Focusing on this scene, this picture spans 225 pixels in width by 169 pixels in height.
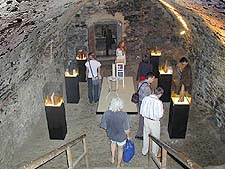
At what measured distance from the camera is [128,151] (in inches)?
246

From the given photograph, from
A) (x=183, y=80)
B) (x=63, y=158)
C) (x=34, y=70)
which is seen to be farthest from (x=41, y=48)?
(x=183, y=80)

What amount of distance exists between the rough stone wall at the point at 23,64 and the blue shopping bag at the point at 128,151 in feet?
7.50

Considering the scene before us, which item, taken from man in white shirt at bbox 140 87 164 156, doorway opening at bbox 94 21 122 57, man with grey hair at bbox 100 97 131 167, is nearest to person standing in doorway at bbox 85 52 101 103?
man in white shirt at bbox 140 87 164 156

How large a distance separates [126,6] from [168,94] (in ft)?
11.3

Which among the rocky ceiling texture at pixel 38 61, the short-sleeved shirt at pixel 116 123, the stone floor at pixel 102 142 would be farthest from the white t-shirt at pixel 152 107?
the rocky ceiling texture at pixel 38 61

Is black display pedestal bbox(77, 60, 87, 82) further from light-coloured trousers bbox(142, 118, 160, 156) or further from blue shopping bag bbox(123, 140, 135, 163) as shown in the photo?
blue shopping bag bbox(123, 140, 135, 163)

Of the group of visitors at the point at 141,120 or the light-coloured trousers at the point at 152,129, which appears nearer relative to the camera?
the group of visitors at the point at 141,120

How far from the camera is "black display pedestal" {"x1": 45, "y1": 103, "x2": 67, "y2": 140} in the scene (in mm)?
7211

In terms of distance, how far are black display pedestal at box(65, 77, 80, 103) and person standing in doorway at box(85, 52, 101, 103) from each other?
338mm

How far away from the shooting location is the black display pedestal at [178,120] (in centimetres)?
718

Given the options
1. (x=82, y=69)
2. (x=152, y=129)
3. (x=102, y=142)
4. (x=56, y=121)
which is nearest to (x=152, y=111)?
→ (x=152, y=129)

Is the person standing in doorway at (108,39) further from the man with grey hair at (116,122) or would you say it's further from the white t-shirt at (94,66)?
the man with grey hair at (116,122)

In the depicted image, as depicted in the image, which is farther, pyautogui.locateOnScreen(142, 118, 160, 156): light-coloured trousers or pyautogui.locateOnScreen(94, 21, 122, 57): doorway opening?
→ pyautogui.locateOnScreen(94, 21, 122, 57): doorway opening

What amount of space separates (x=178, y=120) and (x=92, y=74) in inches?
102
